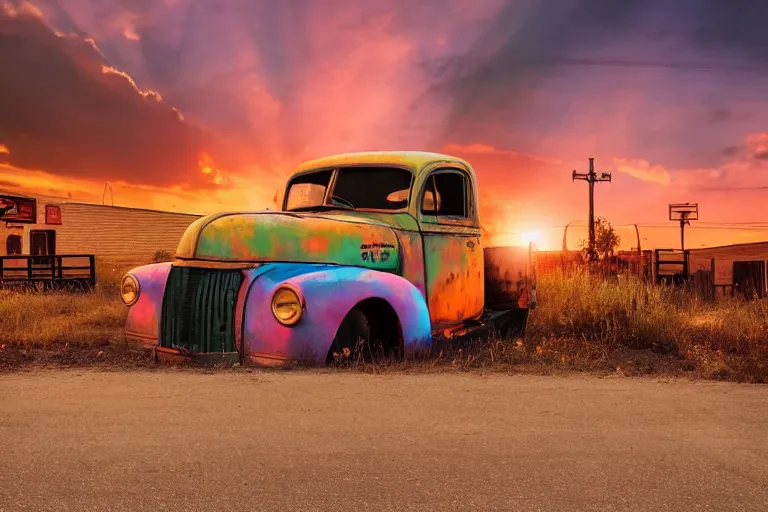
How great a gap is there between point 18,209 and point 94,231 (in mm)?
4889

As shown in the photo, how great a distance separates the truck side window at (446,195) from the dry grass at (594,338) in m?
1.41

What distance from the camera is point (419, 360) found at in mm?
6078

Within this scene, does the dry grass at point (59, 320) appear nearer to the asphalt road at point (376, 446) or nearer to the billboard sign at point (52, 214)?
the asphalt road at point (376, 446)

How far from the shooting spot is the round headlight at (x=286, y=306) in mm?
5195

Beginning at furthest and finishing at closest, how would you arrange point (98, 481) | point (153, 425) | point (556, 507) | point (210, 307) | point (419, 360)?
point (419, 360)
point (210, 307)
point (153, 425)
point (98, 481)
point (556, 507)

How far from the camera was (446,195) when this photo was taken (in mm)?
7031

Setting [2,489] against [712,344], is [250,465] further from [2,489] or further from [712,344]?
[712,344]

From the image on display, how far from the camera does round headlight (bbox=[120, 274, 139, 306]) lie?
6.28 metres

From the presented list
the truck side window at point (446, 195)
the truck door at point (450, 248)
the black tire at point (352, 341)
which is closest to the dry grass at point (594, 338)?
the black tire at point (352, 341)

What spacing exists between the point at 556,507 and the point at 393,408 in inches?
60.5

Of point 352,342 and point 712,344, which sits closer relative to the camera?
point 352,342

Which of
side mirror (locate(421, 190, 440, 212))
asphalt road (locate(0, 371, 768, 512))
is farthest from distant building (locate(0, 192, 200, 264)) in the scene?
asphalt road (locate(0, 371, 768, 512))

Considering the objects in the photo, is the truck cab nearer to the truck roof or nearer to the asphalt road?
the truck roof

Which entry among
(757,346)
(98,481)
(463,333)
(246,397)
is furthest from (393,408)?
(757,346)
